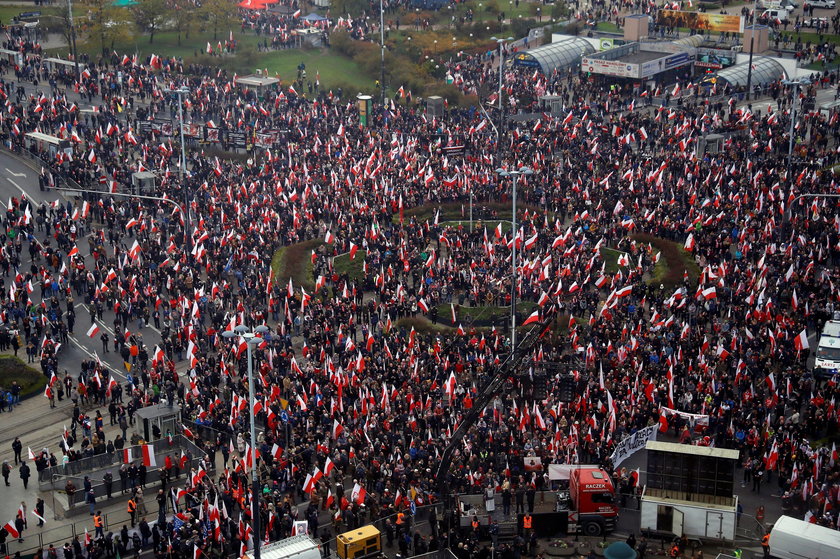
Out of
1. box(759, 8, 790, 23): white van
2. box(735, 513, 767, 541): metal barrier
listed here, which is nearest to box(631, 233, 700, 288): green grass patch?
box(735, 513, 767, 541): metal barrier

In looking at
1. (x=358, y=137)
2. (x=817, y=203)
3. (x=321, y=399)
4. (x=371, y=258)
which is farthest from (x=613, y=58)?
(x=321, y=399)

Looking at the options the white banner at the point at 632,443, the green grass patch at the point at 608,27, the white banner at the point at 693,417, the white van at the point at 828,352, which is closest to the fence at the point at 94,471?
the white banner at the point at 632,443

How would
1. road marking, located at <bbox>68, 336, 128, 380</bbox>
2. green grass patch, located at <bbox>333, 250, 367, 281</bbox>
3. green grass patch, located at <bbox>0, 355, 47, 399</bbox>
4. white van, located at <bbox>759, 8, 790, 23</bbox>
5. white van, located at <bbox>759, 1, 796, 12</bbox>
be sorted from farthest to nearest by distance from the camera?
white van, located at <bbox>759, 1, 796, 12</bbox> → white van, located at <bbox>759, 8, 790, 23</bbox> → green grass patch, located at <bbox>333, 250, 367, 281</bbox> → road marking, located at <bbox>68, 336, 128, 380</bbox> → green grass patch, located at <bbox>0, 355, 47, 399</bbox>

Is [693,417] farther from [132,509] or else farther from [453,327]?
[132,509]

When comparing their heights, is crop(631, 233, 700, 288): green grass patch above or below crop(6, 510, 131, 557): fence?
above

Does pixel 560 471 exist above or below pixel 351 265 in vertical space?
above

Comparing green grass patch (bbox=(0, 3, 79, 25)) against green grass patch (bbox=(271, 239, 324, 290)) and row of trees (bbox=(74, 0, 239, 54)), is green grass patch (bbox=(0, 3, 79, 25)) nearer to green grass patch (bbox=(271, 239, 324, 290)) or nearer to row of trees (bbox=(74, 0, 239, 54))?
row of trees (bbox=(74, 0, 239, 54))

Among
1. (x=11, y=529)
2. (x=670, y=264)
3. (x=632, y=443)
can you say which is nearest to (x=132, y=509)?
(x=11, y=529)
